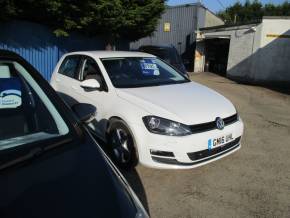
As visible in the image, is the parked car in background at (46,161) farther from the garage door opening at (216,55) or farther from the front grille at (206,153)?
the garage door opening at (216,55)

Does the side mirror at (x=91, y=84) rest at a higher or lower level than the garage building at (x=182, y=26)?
lower

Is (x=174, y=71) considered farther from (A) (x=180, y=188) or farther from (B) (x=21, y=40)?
(B) (x=21, y=40)

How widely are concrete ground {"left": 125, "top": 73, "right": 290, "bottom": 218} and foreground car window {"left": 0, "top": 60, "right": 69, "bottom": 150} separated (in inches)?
62.4

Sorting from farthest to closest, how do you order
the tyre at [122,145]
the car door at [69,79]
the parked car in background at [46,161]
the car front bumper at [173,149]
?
the car door at [69,79]
the tyre at [122,145]
the car front bumper at [173,149]
the parked car in background at [46,161]

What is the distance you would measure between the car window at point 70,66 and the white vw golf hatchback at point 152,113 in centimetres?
10

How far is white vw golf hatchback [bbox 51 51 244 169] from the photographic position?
3986mm

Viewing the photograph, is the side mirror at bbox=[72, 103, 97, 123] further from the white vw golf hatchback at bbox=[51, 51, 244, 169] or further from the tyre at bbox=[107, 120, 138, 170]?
the tyre at bbox=[107, 120, 138, 170]

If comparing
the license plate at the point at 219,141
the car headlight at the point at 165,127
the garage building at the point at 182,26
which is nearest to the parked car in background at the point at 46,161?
the car headlight at the point at 165,127

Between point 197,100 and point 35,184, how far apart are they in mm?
3053

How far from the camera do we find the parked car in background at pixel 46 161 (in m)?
1.69

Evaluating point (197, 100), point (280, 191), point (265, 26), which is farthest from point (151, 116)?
point (265, 26)

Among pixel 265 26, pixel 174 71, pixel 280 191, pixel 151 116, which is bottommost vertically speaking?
pixel 280 191

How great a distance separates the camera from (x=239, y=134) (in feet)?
15.1

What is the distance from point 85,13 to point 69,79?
4445mm
